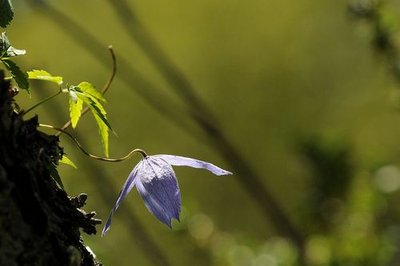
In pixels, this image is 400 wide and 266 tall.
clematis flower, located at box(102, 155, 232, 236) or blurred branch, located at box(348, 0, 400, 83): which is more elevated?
clematis flower, located at box(102, 155, 232, 236)

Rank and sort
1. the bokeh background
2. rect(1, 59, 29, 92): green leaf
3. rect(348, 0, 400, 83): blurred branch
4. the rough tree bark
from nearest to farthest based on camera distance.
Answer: the rough tree bark
rect(1, 59, 29, 92): green leaf
rect(348, 0, 400, 83): blurred branch
the bokeh background

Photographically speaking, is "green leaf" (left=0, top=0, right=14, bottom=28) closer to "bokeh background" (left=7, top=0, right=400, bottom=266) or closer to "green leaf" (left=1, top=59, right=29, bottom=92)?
"green leaf" (left=1, top=59, right=29, bottom=92)

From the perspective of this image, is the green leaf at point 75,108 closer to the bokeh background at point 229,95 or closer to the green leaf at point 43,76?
the green leaf at point 43,76

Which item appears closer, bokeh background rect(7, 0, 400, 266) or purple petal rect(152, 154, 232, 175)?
purple petal rect(152, 154, 232, 175)

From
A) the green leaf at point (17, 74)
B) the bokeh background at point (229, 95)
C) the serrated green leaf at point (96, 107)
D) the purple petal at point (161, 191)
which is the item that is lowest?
the bokeh background at point (229, 95)

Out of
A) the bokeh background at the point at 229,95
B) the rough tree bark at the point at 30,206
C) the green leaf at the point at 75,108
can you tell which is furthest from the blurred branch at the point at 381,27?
the rough tree bark at the point at 30,206

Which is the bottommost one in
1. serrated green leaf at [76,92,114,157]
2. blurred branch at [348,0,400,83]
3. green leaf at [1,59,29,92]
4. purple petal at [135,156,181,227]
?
blurred branch at [348,0,400,83]

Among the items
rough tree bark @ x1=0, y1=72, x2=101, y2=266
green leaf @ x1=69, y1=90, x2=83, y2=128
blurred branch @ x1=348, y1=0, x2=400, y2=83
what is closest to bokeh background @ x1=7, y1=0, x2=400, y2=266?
blurred branch @ x1=348, y1=0, x2=400, y2=83

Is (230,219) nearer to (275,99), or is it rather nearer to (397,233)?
(275,99)
